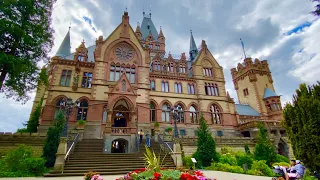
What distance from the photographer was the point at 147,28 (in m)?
50.8

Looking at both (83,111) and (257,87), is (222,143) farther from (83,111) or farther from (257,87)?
(257,87)

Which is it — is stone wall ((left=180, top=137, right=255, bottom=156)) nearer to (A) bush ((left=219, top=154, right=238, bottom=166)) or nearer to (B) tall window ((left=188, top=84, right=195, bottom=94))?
(A) bush ((left=219, top=154, right=238, bottom=166))

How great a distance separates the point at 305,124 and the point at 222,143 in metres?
13.1

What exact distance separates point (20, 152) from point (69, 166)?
3960mm

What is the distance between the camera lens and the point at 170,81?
30.2 m

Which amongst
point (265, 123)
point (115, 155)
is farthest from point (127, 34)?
point (265, 123)

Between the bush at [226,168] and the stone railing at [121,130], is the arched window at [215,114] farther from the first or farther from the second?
the stone railing at [121,130]

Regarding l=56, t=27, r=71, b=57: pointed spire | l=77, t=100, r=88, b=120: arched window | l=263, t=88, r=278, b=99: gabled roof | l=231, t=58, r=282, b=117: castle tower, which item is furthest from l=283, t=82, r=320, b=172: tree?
l=56, t=27, r=71, b=57: pointed spire

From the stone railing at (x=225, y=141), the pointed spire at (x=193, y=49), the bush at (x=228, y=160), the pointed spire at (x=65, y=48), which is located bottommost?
the bush at (x=228, y=160)

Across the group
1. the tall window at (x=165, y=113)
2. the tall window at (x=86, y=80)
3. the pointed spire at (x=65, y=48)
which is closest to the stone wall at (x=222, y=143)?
the tall window at (x=165, y=113)

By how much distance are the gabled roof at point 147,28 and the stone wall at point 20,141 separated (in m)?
36.2

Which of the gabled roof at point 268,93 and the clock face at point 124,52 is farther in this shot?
the gabled roof at point 268,93

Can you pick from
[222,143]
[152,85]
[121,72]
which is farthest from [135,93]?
[222,143]

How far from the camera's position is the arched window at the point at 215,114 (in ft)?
97.0
